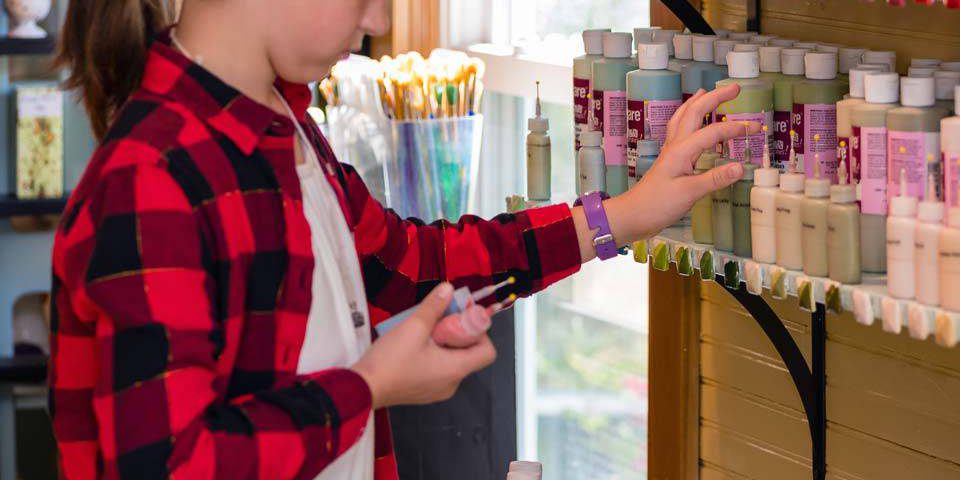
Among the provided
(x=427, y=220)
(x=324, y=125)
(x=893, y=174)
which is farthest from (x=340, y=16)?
(x=324, y=125)

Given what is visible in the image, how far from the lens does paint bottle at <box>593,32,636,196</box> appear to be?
69.4 inches

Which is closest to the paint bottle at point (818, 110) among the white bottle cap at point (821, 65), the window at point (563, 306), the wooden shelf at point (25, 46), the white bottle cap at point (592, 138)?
the white bottle cap at point (821, 65)

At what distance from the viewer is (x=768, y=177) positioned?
1486 millimetres

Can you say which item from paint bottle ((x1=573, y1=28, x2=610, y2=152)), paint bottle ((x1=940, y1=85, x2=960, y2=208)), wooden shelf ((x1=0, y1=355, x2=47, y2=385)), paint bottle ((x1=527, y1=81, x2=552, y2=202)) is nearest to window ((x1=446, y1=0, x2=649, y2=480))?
paint bottle ((x1=527, y1=81, x2=552, y2=202))

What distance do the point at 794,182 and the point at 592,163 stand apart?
392mm

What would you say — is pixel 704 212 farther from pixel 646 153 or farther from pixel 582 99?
pixel 582 99

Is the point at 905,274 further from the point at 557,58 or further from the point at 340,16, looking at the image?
the point at 557,58

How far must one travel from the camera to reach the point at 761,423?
6.94 feet

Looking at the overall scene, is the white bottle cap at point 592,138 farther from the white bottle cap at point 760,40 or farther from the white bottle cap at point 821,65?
the white bottle cap at point 821,65

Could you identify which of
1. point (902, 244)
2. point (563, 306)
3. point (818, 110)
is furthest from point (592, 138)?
point (563, 306)

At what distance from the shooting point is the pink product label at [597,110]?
1788mm

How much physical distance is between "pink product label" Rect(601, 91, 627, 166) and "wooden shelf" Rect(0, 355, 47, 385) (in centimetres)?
252

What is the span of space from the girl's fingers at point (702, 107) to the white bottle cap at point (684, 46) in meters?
0.22

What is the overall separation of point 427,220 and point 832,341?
1.13 m
